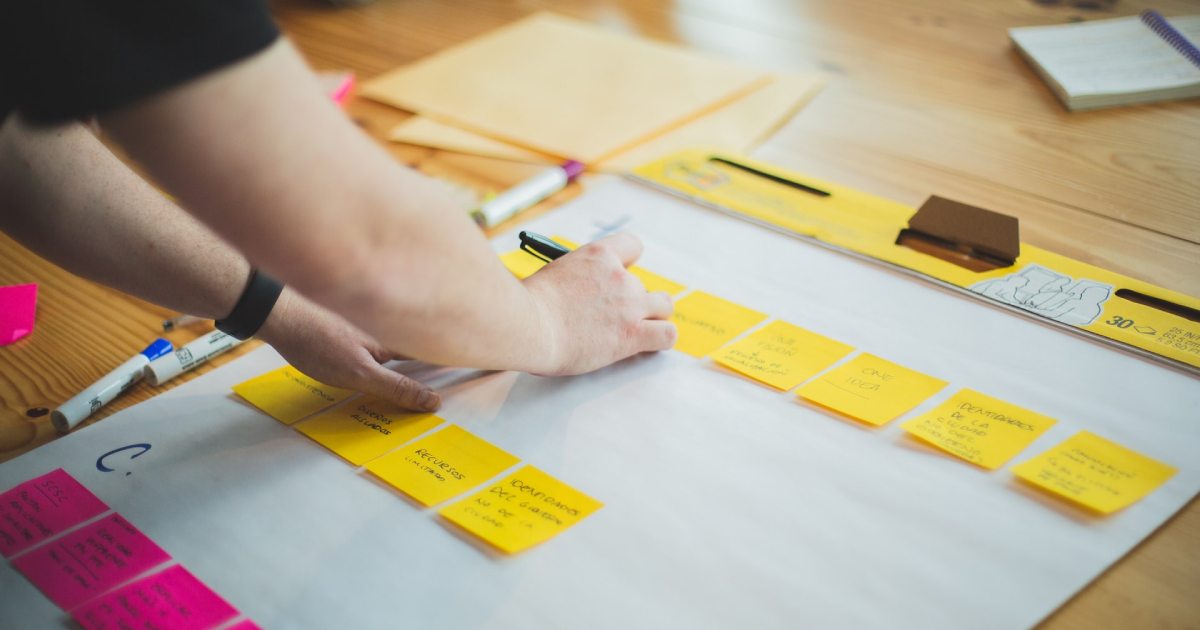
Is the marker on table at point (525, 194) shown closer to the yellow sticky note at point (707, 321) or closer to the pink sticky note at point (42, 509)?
the yellow sticky note at point (707, 321)

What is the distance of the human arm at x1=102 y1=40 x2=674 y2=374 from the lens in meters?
0.34

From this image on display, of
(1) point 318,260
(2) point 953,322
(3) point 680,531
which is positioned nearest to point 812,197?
(2) point 953,322

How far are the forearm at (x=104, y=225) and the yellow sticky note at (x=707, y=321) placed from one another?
0.38 metres

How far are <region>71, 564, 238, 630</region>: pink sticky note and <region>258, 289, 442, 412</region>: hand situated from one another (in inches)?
7.3

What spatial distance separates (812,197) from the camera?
87cm

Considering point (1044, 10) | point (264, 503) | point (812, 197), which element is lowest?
point (264, 503)

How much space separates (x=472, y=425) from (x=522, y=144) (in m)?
0.51

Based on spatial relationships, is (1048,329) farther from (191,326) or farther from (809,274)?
(191,326)

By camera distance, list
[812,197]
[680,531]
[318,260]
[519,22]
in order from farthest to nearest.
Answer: [519,22], [812,197], [680,531], [318,260]

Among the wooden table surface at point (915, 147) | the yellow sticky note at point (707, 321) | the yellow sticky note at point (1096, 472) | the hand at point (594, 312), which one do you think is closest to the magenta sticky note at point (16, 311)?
the wooden table surface at point (915, 147)

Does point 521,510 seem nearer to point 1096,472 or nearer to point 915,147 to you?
point 1096,472

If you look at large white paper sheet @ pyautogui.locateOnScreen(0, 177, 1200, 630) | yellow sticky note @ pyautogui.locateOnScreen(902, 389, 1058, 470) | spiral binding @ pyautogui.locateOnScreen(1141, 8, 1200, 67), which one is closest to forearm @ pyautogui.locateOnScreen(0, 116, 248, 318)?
large white paper sheet @ pyautogui.locateOnScreen(0, 177, 1200, 630)

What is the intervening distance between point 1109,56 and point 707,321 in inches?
29.2

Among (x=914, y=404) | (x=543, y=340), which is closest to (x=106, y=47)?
(x=543, y=340)
